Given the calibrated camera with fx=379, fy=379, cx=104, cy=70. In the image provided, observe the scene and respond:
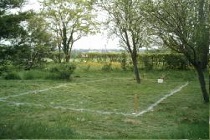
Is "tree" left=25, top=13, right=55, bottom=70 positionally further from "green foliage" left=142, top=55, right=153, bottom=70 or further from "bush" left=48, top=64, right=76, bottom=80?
"green foliage" left=142, top=55, right=153, bottom=70

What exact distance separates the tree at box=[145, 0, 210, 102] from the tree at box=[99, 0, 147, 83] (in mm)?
6671

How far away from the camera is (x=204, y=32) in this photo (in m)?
12.9

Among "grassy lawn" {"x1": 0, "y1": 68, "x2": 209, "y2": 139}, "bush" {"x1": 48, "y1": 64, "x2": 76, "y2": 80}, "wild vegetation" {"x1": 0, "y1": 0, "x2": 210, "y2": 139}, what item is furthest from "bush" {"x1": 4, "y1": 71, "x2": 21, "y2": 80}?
"grassy lawn" {"x1": 0, "y1": 68, "x2": 209, "y2": 139}

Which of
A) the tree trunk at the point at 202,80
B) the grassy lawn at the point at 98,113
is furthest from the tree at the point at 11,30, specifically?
the tree trunk at the point at 202,80

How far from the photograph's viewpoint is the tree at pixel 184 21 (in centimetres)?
1310

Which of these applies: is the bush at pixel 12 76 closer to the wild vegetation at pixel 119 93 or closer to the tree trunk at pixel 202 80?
the wild vegetation at pixel 119 93

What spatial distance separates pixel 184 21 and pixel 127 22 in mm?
8122

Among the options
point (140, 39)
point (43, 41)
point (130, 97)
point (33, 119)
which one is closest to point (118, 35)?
point (140, 39)

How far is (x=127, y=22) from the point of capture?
2112 centimetres

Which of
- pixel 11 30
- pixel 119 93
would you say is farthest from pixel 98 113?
pixel 119 93

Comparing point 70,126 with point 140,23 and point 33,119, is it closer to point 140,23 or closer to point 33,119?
point 33,119

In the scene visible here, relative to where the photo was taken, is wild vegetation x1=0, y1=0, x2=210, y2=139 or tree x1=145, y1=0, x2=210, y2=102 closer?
wild vegetation x1=0, y1=0, x2=210, y2=139

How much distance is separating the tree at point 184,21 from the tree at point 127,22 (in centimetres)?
667

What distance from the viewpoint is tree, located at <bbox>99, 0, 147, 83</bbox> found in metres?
20.7
